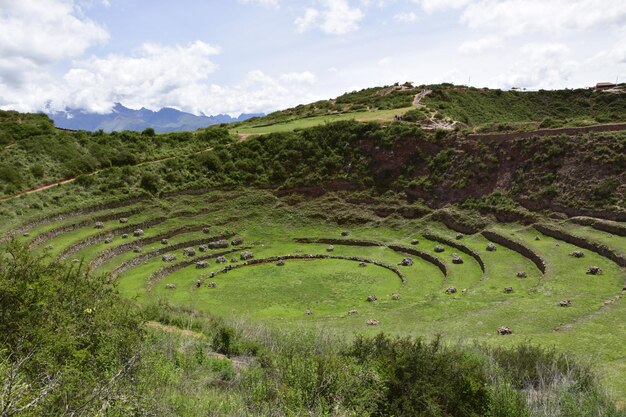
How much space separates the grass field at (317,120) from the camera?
7036 cm

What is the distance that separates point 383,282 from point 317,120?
45966mm

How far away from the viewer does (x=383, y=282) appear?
35.8 m

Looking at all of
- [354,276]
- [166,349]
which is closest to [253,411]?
[166,349]

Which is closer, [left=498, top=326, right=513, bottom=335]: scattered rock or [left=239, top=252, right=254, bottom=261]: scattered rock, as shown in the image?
[left=498, top=326, right=513, bottom=335]: scattered rock

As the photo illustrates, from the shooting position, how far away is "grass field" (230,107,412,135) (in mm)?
70356

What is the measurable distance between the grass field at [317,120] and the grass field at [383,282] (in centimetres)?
2208

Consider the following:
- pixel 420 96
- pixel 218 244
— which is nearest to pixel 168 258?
pixel 218 244

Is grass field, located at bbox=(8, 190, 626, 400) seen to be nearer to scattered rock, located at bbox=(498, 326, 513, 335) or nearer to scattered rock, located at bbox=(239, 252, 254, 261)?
scattered rock, located at bbox=(498, 326, 513, 335)

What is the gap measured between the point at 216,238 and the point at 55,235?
47.9 ft

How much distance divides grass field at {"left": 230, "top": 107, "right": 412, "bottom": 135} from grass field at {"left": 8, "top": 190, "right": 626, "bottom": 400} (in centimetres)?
2208

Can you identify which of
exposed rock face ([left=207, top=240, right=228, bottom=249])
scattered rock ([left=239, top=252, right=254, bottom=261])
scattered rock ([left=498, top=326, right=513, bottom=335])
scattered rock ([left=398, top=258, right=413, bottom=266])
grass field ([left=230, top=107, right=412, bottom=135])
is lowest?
scattered rock ([left=398, top=258, right=413, bottom=266])

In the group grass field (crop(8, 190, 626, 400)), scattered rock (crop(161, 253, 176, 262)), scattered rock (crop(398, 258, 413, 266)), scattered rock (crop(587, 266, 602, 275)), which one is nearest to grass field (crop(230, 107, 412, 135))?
grass field (crop(8, 190, 626, 400))

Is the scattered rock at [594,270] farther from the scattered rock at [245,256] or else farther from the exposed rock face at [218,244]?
the exposed rock face at [218,244]

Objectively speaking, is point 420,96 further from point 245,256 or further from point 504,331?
point 504,331
